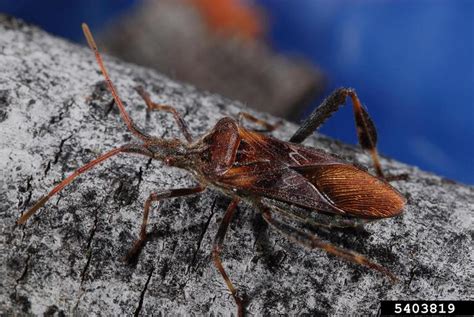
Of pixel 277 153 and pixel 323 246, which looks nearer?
pixel 323 246

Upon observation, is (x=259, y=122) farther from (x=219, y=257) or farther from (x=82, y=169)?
(x=82, y=169)

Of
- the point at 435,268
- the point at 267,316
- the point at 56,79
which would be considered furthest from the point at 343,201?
the point at 56,79

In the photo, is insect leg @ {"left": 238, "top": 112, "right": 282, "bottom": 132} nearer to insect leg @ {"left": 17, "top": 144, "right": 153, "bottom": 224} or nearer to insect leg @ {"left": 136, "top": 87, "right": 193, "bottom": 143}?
insect leg @ {"left": 136, "top": 87, "right": 193, "bottom": 143}

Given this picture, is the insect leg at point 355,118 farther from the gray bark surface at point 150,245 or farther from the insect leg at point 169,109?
the insect leg at point 169,109

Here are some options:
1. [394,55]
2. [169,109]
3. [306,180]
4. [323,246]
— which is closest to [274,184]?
[306,180]

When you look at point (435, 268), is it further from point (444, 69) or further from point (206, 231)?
point (444, 69)

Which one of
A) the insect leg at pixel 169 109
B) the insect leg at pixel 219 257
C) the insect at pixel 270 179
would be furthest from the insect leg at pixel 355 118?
the insect leg at pixel 219 257

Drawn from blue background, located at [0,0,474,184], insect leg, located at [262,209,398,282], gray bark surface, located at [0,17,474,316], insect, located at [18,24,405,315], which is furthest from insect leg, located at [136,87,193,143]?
blue background, located at [0,0,474,184]
